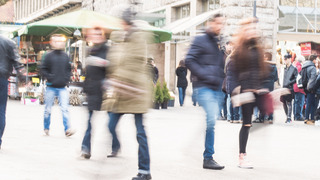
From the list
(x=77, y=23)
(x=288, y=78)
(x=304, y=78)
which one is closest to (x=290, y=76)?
(x=288, y=78)

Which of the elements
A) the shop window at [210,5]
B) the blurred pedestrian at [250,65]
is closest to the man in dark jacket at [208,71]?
the blurred pedestrian at [250,65]

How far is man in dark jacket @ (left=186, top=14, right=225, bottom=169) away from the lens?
23.6ft

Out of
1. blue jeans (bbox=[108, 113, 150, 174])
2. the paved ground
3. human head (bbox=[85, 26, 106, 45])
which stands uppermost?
human head (bbox=[85, 26, 106, 45])

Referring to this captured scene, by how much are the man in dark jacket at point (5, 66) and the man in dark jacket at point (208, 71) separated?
9.19ft

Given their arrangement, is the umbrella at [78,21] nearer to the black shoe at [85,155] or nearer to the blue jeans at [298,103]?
the blue jeans at [298,103]

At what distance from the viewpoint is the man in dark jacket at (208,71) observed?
720cm

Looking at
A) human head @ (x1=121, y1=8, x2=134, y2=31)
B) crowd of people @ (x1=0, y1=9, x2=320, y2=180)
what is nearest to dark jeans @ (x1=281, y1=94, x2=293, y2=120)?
crowd of people @ (x1=0, y1=9, x2=320, y2=180)

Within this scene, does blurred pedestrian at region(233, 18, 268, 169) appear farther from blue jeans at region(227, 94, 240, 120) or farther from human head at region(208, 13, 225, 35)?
blue jeans at region(227, 94, 240, 120)

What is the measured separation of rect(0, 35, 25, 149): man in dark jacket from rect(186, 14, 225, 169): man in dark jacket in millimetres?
2802

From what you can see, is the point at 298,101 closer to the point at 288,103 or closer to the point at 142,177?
the point at 288,103

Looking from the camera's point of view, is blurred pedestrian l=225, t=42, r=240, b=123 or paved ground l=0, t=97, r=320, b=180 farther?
blurred pedestrian l=225, t=42, r=240, b=123

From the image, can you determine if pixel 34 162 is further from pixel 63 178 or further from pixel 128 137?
pixel 128 137

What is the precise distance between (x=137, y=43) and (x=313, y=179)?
2.70 meters

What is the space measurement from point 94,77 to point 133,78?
1.62m
